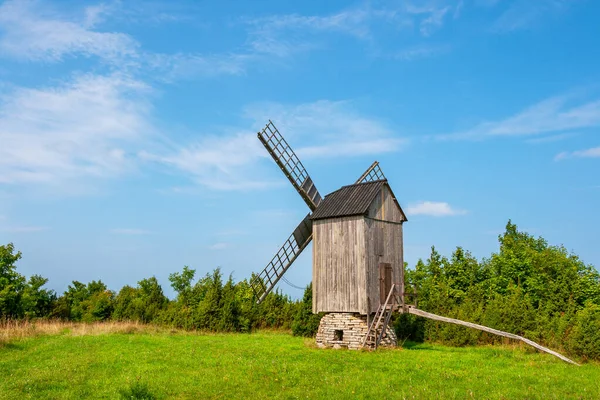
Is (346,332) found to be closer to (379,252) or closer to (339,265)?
(339,265)

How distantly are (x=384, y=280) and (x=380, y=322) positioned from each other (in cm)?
205

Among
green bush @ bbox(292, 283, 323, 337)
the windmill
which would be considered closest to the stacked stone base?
the windmill

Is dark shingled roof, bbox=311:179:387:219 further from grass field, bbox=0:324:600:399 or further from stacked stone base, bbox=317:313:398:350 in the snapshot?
grass field, bbox=0:324:600:399

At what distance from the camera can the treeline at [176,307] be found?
3459 cm

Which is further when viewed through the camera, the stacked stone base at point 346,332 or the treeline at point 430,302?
the treeline at point 430,302

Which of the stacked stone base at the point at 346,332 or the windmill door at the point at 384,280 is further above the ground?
the windmill door at the point at 384,280

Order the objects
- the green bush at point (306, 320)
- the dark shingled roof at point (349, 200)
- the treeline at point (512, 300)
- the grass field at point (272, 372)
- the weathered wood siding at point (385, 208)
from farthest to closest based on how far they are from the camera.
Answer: the green bush at point (306, 320) < the weathered wood siding at point (385, 208) < the dark shingled roof at point (349, 200) < the treeline at point (512, 300) < the grass field at point (272, 372)

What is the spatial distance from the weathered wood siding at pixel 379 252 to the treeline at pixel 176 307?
24.5 feet

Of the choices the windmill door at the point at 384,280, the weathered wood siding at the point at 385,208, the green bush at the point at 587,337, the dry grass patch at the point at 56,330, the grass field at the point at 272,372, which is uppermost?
the weathered wood siding at the point at 385,208

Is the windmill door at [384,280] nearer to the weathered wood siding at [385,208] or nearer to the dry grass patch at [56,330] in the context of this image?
the weathered wood siding at [385,208]

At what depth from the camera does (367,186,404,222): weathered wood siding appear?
84.4ft

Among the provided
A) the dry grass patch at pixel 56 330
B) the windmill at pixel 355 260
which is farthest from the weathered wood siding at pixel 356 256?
the dry grass patch at pixel 56 330

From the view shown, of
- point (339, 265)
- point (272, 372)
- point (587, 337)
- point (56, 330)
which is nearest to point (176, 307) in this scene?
point (56, 330)

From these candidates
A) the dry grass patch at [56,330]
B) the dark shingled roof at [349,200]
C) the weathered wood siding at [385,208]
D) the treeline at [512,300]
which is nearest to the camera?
the treeline at [512,300]
